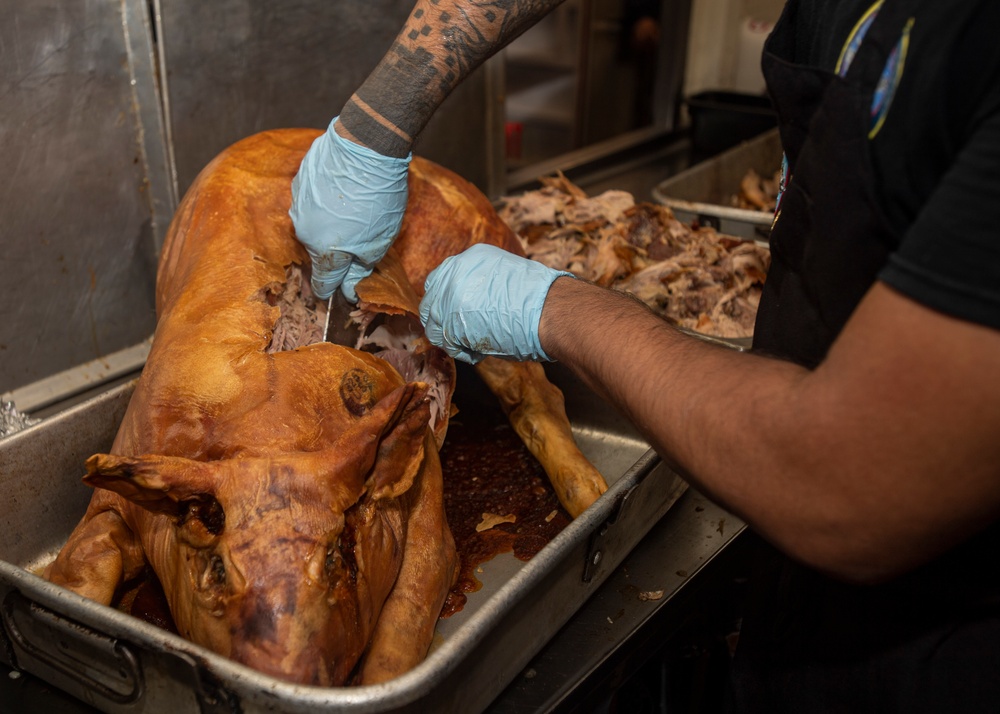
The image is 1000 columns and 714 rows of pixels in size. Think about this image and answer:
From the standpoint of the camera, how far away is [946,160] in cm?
119

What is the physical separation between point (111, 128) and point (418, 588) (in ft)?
6.23

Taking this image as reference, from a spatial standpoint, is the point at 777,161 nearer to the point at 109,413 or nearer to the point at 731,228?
the point at 731,228

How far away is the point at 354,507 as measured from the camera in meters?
1.68

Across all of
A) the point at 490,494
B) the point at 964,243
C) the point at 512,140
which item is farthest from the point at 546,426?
the point at 512,140

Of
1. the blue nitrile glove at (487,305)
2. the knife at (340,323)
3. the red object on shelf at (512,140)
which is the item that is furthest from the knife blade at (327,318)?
the red object on shelf at (512,140)

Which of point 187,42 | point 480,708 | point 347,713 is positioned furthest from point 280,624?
point 187,42

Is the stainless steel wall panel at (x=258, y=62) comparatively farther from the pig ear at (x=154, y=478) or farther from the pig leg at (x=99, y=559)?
the pig ear at (x=154, y=478)

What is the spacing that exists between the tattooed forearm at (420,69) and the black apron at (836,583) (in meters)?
0.66

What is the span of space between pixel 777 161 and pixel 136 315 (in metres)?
3.12

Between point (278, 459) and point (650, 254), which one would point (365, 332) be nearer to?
point (278, 459)

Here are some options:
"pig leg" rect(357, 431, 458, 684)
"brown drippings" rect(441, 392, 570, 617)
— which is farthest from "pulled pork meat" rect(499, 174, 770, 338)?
"pig leg" rect(357, 431, 458, 684)

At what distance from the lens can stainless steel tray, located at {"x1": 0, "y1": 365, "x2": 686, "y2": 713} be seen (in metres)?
1.30

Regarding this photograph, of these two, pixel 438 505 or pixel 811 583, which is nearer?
pixel 811 583

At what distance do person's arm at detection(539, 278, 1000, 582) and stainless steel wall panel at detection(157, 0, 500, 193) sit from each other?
84.0 inches
